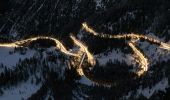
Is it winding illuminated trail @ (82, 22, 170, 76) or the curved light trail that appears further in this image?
winding illuminated trail @ (82, 22, 170, 76)

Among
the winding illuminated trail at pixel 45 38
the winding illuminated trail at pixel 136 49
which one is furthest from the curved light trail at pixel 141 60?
the winding illuminated trail at pixel 45 38

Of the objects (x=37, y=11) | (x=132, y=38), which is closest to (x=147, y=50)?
(x=132, y=38)

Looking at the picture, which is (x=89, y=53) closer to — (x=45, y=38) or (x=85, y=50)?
(x=85, y=50)

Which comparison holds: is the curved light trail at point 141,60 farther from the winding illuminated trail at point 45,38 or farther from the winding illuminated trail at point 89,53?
the winding illuminated trail at point 45,38

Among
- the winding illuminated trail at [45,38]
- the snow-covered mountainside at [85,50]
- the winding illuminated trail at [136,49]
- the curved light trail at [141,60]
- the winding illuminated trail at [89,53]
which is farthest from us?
the winding illuminated trail at [45,38]

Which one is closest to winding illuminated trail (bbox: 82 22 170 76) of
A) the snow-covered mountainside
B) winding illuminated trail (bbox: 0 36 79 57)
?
the snow-covered mountainside

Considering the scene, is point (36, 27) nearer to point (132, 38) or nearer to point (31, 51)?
point (31, 51)

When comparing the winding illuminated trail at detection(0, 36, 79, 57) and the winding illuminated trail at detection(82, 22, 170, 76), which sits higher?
the winding illuminated trail at detection(82, 22, 170, 76)

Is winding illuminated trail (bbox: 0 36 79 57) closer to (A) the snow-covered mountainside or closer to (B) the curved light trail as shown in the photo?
(A) the snow-covered mountainside

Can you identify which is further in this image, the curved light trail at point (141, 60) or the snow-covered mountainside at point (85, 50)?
the snow-covered mountainside at point (85, 50)
